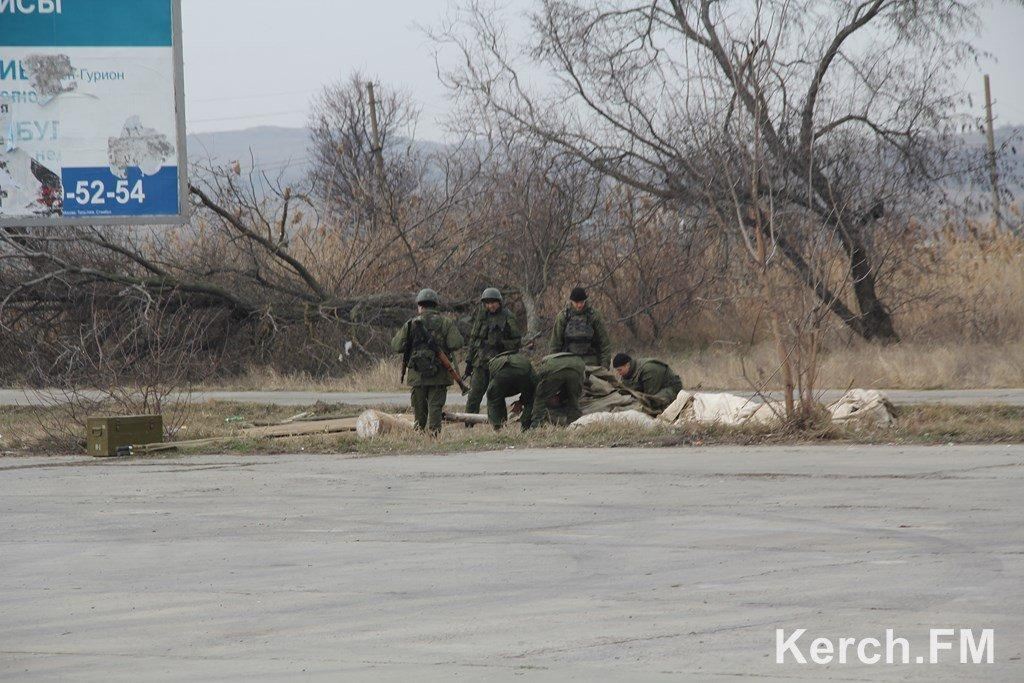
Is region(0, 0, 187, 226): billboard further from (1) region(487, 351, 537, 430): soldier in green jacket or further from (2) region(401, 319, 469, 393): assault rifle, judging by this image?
(1) region(487, 351, 537, 430): soldier in green jacket

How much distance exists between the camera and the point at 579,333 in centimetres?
1555

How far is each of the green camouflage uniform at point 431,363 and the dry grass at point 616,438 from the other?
1.18 feet

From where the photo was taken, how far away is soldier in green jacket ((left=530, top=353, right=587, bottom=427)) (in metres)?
14.7

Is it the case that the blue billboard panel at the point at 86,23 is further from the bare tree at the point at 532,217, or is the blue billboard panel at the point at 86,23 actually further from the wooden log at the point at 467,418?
the bare tree at the point at 532,217

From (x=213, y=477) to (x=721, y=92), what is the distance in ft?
21.9

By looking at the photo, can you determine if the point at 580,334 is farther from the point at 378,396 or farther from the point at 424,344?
the point at 378,396

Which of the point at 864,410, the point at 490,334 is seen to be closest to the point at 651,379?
the point at 490,334

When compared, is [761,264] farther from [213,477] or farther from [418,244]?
[418,244]

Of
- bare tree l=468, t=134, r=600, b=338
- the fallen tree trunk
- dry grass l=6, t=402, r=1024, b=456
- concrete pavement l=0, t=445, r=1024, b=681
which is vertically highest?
bare tree l=468, t=134, r=600, b=338

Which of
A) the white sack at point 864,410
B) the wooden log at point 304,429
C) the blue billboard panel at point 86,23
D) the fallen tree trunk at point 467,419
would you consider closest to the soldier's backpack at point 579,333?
the fallen tree trunk at point 467,419

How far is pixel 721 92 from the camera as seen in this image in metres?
14.4

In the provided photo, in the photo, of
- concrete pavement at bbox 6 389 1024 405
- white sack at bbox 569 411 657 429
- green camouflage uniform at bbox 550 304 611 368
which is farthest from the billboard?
white sack at bbox 569 411 657 429

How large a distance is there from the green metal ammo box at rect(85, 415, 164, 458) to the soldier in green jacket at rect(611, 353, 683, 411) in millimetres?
5212

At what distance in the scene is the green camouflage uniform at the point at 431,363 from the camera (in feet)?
47.9
